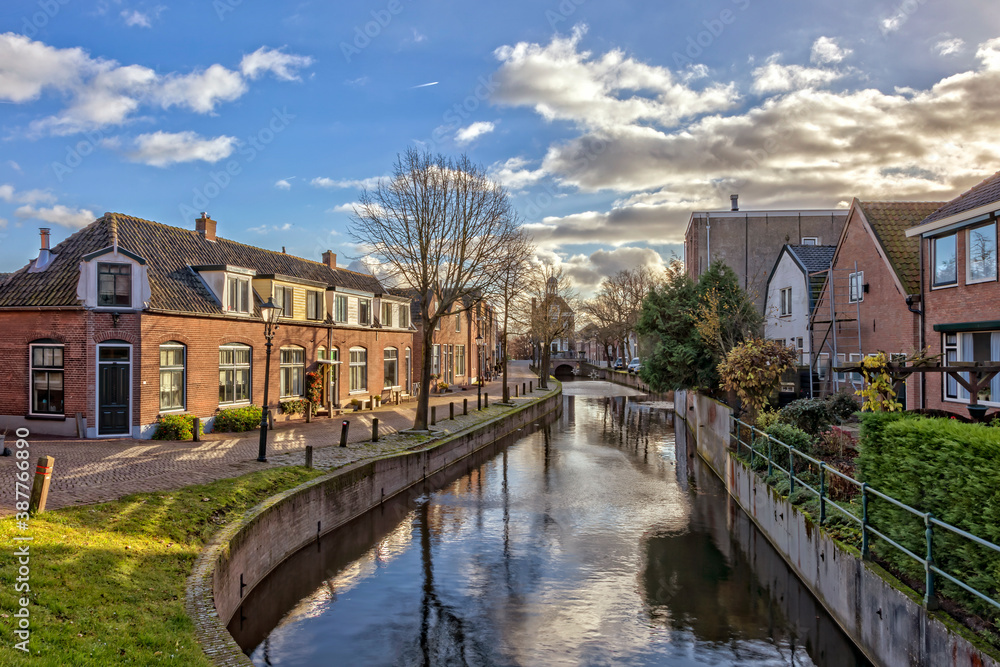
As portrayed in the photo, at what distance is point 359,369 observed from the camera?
3042 cm

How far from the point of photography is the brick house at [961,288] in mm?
15453

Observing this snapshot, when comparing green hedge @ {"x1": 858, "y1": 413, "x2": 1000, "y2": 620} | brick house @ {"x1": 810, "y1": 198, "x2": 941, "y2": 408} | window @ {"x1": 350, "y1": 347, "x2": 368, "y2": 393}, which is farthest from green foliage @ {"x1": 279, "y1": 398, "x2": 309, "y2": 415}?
green hedge @ {"x1": 858, "y1": 413, "x2": 1000, "y2": 620}

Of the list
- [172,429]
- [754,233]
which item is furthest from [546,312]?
[172,429]

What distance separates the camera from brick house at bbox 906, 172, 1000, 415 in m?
15.5

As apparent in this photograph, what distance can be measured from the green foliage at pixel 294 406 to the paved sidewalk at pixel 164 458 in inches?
50.5

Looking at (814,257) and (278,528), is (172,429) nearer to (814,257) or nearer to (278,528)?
(278,528)

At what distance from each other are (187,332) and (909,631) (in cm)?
1996

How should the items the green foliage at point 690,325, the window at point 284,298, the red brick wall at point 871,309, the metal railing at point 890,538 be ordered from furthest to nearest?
1. the green foliage at point 690,325
2. the window at point 284,298
3. the red brick wall at point 871,309
4. the metal railing at point 890,538

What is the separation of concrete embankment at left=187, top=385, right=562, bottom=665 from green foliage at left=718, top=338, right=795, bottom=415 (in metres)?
9.60

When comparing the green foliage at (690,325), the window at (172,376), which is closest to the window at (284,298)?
the window at (172,376)

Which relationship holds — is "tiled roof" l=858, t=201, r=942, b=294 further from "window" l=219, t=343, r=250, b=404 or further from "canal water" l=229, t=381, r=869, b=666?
"window" l=219, t=343, r=250, b=404

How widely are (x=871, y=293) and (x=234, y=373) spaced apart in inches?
904

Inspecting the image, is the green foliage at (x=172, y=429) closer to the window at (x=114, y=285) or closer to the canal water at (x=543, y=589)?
the window at (x=114, y=285)

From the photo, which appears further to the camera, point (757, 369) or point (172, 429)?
point (172, 429)
